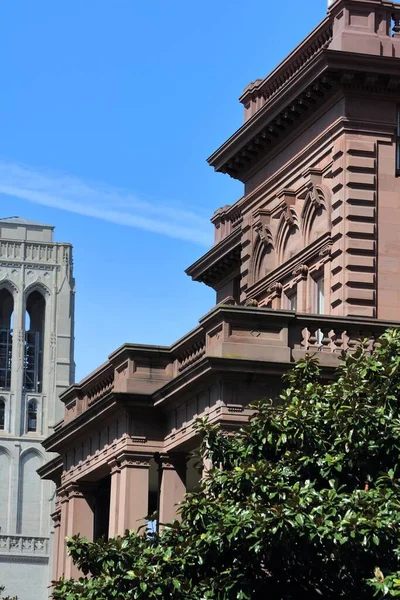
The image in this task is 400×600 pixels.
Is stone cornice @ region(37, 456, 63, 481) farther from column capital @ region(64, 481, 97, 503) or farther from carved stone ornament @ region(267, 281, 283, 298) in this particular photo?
carved stone ornament @ region(267, 281, 283, 298)

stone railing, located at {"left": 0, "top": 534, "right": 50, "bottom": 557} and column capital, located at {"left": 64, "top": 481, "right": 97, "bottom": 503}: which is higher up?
stone railing, located at {"left": 0, "top": 534, "right": 50, "bottom": 557}

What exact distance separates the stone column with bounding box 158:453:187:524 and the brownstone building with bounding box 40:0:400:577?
3 cm

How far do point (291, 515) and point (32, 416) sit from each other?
15883cm

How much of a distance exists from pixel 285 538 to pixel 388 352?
4.96 m

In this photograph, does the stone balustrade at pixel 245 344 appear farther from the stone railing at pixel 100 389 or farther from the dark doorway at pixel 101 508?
the dark doorway at pixel 101 508

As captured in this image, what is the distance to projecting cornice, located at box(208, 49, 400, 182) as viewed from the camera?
49.7m

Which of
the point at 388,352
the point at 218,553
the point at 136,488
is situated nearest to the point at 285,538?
the point at 218,553

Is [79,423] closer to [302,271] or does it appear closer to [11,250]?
[302,271]

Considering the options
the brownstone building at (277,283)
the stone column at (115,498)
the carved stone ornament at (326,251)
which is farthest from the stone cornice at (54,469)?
the carved stone ornament at (326,251)

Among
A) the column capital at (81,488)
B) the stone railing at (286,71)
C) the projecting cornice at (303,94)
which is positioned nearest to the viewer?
the projecting cornice at (303,94)

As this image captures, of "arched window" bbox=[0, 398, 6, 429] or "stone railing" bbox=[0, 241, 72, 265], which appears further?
"stone railing" bbox=[0, 241, 72, 265]

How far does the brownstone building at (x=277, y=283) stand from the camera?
139ft

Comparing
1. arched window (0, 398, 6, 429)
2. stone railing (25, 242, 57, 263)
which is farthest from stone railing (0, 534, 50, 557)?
stone railing (25, 242, 57, 263)

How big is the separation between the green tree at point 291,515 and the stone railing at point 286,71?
17165 millimetres
